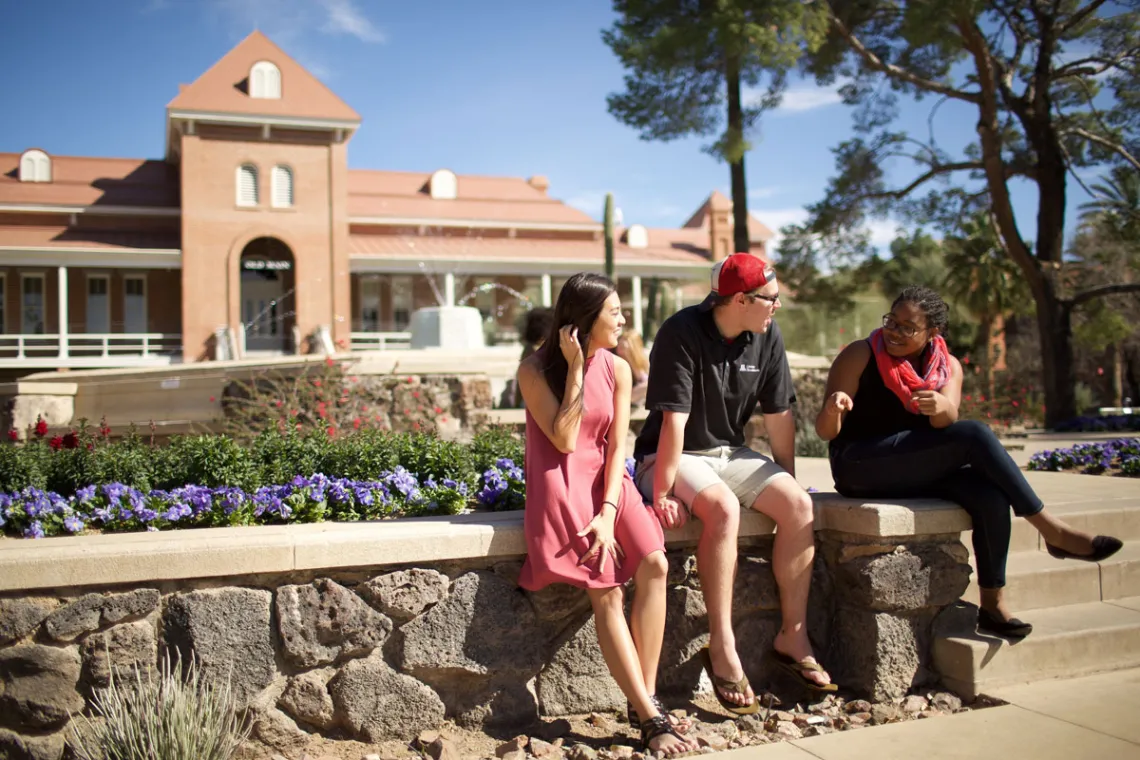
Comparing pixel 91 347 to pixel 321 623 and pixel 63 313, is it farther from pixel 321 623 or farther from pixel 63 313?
pixel 321 623

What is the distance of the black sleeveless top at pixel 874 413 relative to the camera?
3660 millimetres

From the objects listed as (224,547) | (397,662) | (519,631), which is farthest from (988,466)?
(224,547)

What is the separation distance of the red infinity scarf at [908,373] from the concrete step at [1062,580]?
84 cm

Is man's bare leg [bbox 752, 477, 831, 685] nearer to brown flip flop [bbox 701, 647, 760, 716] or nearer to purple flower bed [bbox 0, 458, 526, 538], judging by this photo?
brown flip flop [bbox 701, 647, 760, 716]

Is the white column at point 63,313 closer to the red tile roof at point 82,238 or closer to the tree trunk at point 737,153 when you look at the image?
the red tile roof at point 82,238

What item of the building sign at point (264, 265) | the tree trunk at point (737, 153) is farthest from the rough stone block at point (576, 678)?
the building sign at point (264, 265)

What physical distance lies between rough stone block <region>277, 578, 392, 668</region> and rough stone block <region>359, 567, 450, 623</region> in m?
0.05

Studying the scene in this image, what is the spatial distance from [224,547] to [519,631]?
41.7 inches

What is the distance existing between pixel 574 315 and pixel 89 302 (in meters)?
28.1

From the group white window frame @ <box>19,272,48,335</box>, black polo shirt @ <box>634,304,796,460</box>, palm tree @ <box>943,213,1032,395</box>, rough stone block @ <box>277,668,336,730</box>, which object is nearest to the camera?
rough stone block @ <box>277,668,336,730</box>

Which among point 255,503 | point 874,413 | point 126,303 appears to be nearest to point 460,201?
point 126,303

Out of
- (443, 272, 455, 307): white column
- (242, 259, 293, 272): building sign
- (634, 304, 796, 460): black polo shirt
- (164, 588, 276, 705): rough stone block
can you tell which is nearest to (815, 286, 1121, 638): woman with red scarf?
(634, 304, 796, 460): black polo shirt

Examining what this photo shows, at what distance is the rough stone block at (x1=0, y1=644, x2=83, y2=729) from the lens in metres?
2.77

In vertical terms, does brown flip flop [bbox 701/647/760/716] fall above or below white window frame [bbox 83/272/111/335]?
below
